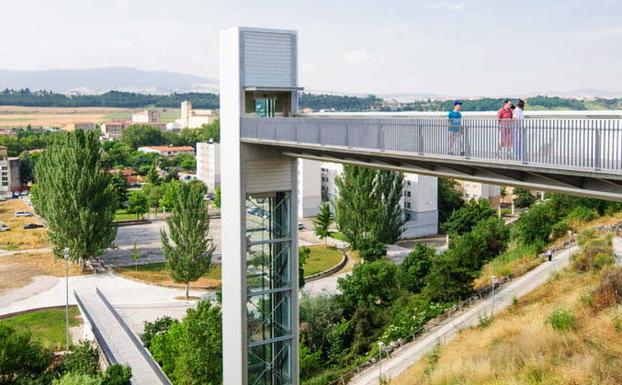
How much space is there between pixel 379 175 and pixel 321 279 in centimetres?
643

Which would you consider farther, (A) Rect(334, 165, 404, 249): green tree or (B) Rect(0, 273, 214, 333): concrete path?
(A) Rect(334, 165, 404, 249): green tree

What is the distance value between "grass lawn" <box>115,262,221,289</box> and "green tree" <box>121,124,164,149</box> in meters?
70.7

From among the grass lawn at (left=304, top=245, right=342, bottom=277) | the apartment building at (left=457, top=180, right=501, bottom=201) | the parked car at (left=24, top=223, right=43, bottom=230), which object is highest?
the apartment building at (left=457, top=180, right=501, bottom=201)

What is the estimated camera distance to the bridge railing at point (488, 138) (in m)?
6.02

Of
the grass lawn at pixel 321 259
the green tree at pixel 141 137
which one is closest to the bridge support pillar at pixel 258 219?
the grass lawn at pixel 321 259

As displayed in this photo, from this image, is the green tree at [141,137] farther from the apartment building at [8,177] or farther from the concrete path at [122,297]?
the concrete path at [122,297]

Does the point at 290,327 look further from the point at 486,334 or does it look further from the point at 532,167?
the point at 532,167

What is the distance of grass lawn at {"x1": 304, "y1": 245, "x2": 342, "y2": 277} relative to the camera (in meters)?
31.2

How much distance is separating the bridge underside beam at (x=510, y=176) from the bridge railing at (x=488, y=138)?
151mm

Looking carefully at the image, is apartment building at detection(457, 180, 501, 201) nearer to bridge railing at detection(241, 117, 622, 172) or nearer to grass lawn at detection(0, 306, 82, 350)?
grass lawn at detection(0, 306, 82, 350)

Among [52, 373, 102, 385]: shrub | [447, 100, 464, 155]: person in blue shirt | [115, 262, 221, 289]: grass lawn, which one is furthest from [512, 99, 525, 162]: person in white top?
[115, 262, 221, 289]: grass lawn

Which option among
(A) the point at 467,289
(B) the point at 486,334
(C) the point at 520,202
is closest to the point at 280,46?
(B) the point at 486,334

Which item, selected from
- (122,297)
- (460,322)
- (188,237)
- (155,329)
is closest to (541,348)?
(460,322)

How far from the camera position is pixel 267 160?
38.3 feet
